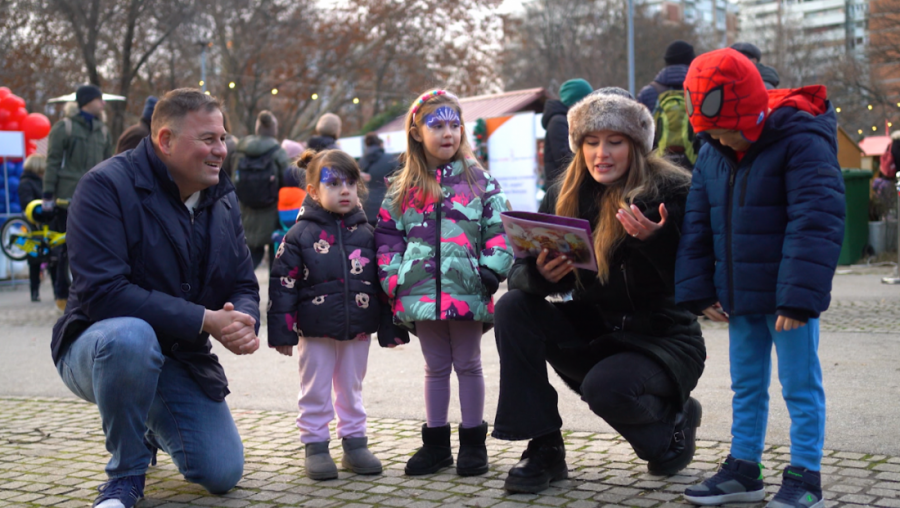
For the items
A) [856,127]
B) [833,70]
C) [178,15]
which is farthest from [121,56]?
[856,127]

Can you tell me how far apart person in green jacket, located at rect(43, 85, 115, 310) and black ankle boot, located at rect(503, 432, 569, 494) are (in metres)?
8.07

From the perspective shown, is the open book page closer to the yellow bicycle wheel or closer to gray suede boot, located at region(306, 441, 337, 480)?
gray suede boot, located at region(306, 441, 337, 480)

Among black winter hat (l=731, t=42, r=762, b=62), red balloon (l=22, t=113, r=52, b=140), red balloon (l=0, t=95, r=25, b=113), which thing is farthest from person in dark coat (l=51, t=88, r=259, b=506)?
red balloon (l=22, t=113, r=52, b=140)

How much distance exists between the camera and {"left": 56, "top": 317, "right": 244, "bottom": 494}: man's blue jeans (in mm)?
3570

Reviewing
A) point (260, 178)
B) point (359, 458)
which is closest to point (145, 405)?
point (359, 458)

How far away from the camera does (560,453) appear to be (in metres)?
3.87

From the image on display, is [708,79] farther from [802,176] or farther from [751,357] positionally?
[751,357]

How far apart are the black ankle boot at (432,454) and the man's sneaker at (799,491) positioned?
144cm

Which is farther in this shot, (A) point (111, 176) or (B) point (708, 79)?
(A) point (111, 176)

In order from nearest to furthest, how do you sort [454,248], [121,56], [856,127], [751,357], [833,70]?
[751,357] < [454,248] < [121,56] < [833,70] < [856,127]

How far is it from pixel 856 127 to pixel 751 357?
51.6 m

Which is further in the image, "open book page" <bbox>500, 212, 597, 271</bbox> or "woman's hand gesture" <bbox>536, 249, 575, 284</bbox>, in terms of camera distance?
"woman's hand gesture" <bbox>536, 249, 575, 284</bbox>

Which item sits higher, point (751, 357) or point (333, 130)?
point (333, 130)

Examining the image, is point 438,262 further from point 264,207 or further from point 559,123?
point 264,207
